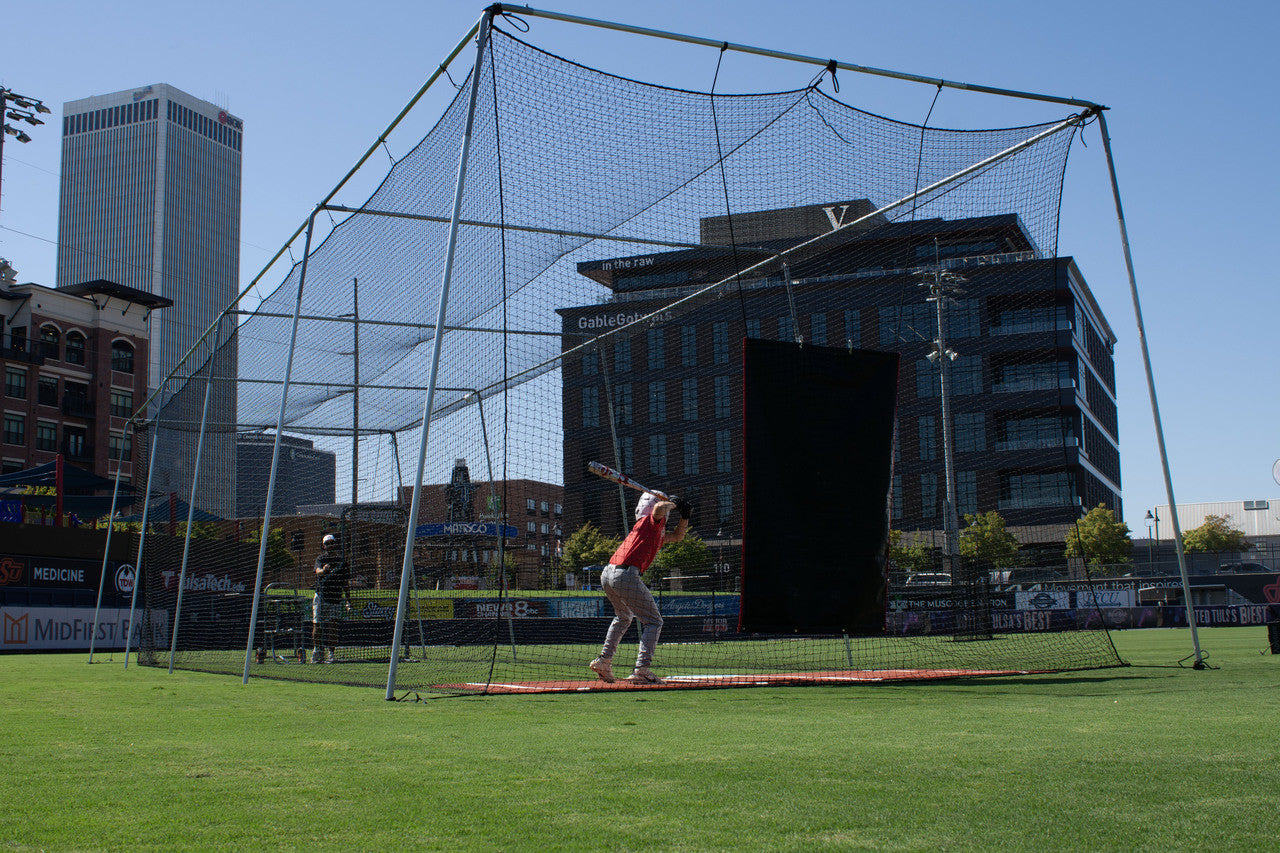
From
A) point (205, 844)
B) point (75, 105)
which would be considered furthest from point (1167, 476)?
point (75, 105)

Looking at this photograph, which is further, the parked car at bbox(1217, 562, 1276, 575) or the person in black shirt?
the parked car at bbox(1217, 562, 1276, 575)

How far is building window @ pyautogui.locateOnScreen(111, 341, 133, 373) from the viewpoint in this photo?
199ft

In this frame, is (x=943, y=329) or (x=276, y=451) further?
(x=943, y=329)

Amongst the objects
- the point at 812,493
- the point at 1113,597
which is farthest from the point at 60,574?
the point at 1113,597

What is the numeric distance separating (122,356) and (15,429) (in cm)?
714

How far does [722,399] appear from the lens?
58.1 ft

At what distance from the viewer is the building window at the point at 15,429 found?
186ft

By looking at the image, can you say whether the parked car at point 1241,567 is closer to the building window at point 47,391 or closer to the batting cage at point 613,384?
the batting cage at point 613,384

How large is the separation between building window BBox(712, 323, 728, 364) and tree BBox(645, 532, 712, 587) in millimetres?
3895

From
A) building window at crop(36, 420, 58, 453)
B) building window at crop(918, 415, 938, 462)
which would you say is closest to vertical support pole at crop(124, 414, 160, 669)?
building window at crop(918, 415, 938, 462)

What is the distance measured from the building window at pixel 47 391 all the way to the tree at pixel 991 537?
50.5 meters

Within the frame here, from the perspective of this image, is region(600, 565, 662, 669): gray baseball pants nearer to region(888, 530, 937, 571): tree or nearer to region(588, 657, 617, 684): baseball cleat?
region(588, 657, 617, 684): baseball cleat

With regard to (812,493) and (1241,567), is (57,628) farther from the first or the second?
(1241,567)

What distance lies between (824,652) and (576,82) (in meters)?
9.95
